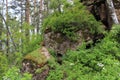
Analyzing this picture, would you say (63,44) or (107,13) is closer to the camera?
(63,44)

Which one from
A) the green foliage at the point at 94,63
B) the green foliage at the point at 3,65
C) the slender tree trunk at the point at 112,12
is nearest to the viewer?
the green foliage at the point at 94,63

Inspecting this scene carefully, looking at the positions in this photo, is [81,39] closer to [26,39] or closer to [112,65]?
[112,65]

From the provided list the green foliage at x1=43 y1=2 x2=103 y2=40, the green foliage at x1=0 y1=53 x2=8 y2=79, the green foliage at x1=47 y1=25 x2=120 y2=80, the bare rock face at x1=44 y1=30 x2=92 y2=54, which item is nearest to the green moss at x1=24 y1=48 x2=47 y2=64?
the green foliage at x1=47 y1=25 x2=120 y2=80

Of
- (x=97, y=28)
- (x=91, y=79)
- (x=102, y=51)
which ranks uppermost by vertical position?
(x=97, y=28)

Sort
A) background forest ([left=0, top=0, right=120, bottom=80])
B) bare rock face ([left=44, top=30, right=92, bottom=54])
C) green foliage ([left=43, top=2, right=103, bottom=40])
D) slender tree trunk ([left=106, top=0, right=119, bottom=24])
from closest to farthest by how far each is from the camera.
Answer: background forest ([left=0, top=0, right=120, bottom=80]) → bare rock face ([left=44, top=30, right=92, bottom=54]) → green foliage ([left=43, top=2, right=103, bottom=40]) → slender tree trunk ([left=106, top=0, right=119, bottom=24])

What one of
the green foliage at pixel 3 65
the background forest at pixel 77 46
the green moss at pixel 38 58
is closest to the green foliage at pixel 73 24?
the background forest at pixel 77 46

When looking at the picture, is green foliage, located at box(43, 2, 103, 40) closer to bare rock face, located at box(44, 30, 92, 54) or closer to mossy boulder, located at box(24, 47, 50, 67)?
bare rock face, located at box(44, 30, 92, 54)

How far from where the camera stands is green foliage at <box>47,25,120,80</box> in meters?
5.85

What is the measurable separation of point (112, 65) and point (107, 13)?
279cm

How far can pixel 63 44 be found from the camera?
7453 millimetres

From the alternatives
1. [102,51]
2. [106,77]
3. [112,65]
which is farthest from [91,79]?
[102,51]

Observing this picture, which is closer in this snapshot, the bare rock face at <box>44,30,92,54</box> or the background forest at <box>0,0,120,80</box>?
the background forest at <box>0,0,120,80</box>

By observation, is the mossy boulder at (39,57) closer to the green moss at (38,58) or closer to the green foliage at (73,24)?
the green moss at (38,58)

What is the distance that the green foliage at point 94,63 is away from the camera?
19.2 ft
